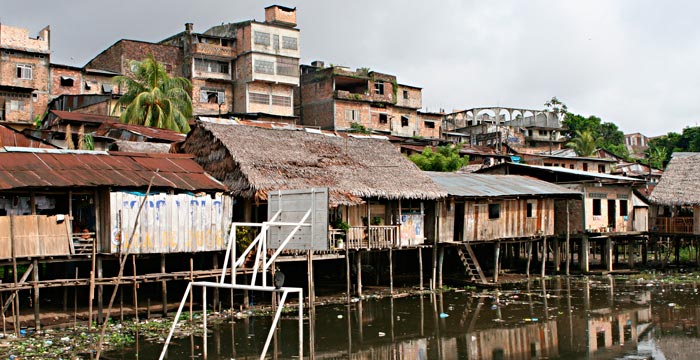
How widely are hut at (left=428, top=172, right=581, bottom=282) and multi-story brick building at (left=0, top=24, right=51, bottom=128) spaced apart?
2568 cm

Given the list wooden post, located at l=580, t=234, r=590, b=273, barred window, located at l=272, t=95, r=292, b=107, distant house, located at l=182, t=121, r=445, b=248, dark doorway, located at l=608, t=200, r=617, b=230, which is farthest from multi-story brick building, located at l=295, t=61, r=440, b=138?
distant house, located at l=182, t=121, r=445, b=248

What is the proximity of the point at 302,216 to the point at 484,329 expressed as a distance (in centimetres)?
733

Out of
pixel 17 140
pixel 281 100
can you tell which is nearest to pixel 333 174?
pixel 17 140

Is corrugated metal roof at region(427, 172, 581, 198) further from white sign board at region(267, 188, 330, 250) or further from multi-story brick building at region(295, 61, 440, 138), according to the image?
multi-story brick building at region(295, 61, 440, 138)

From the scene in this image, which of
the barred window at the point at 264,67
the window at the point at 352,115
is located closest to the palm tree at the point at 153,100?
the barred window at the point at 264,67

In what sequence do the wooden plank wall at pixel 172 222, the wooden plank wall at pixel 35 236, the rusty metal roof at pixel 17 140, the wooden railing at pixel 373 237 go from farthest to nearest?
the rusty metal roof at pixel 17 140, the wooden railing at pixel 373 237, the wooden plank wall at pixel 172 222, the wooden plank wall at pixel 35 236

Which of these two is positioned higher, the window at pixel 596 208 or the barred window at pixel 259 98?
the barred window at pixel 259 98

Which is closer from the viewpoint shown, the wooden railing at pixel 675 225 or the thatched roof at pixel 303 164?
the thatched roof at pixel 303 164

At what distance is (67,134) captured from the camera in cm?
2886

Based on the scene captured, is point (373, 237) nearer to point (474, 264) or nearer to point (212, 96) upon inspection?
point (474, 264)

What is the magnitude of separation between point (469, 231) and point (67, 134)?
657 inches

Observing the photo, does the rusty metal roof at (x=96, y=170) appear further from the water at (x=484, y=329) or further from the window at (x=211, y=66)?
the window at (x=211, y=66)

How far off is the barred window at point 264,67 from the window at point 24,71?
14367mm

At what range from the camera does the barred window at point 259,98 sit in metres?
49.4
